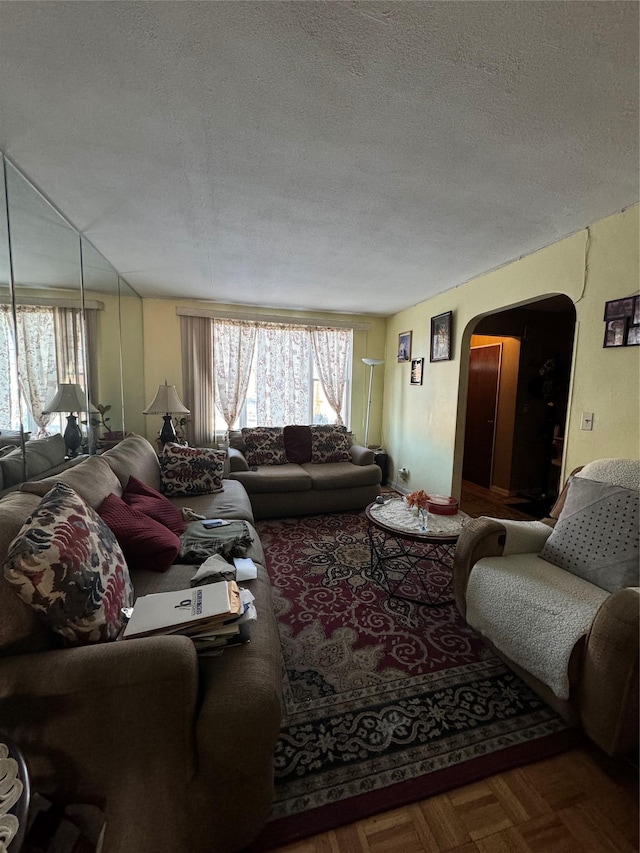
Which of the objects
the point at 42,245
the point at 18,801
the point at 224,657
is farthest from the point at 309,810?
the point at 42,245

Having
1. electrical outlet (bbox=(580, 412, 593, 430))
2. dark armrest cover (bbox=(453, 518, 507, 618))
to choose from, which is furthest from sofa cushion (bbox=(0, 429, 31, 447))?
electrical outlet (bbox=(580, 412, 593, 430))

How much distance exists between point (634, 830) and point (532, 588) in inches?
27.7

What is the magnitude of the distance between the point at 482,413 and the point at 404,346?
1538mm

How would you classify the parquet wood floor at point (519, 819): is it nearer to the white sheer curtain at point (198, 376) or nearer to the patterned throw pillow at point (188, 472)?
the patterned throw pillow at point (188, 472)

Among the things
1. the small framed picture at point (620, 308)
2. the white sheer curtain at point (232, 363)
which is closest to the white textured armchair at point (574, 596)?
the small framed picture at point (620, 308)

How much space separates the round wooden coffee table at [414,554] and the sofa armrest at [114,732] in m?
1.44

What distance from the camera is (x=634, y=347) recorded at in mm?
2039

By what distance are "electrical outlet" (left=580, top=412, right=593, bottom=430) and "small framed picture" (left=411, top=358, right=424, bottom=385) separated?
2.01 meters

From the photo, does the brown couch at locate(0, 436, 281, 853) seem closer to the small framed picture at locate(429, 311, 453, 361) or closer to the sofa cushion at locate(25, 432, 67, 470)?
the sofa cushion at locate(25, 432, 67, 470)

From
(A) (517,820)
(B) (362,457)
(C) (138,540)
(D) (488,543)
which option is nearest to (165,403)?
(B) (362,457)

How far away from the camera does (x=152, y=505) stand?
2.01 m

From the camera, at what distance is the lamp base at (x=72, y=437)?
240cm

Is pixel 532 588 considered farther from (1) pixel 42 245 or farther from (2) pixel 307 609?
(1) pixel 42 245

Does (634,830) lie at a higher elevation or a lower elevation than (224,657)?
lower
